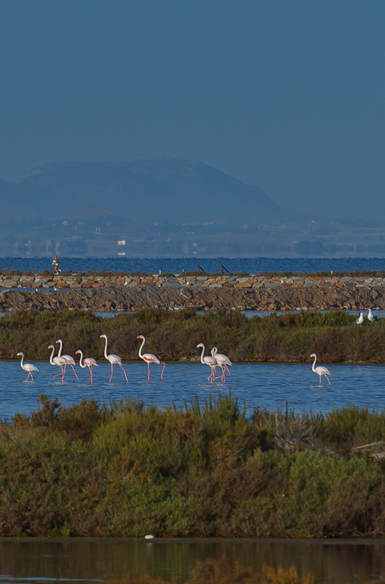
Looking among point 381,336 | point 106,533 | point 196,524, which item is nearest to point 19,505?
point 106,533

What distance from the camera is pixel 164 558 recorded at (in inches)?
271

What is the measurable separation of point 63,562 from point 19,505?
2.71 ft

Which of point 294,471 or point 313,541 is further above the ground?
point 294,471

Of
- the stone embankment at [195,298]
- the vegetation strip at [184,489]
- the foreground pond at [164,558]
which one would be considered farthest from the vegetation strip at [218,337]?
the stone embankment at [195,298]

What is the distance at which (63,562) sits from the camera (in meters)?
6.77

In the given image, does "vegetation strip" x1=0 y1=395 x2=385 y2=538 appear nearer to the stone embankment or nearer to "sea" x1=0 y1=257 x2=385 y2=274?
the stone embankment

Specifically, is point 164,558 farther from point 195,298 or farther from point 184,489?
point 195,298

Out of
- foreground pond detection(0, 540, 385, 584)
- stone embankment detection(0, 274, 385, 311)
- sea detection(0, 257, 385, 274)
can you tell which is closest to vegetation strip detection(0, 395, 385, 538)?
foreground pond detection(0, 540, 385, 584)

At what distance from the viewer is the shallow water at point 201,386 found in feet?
47.4

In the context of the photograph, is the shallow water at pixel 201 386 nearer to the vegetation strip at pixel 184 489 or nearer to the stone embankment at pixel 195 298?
the vegetation strip at pixel 184 489

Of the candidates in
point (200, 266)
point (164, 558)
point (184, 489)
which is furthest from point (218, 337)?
point (200, 266)

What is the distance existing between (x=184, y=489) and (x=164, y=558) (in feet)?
2.36

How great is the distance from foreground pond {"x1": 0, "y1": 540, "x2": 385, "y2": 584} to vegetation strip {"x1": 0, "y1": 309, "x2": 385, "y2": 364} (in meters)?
13.5

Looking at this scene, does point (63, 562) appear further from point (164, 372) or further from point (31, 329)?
point (31, 329)
